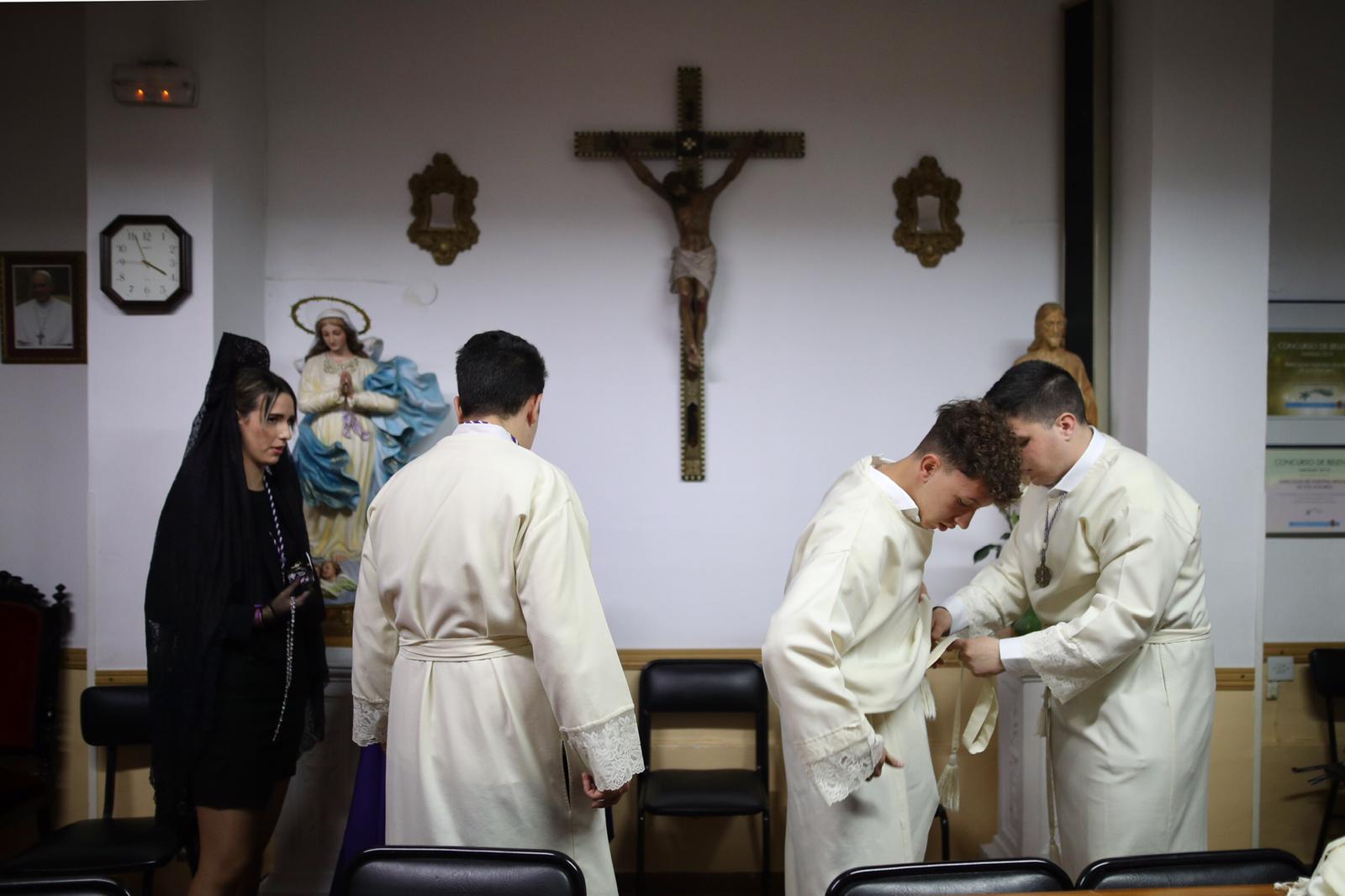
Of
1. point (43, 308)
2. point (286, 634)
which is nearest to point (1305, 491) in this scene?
point (286, 634)

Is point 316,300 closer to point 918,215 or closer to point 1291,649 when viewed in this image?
point 918,215

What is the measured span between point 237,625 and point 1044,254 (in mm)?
3415

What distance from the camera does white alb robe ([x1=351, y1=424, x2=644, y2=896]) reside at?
6.93 feet

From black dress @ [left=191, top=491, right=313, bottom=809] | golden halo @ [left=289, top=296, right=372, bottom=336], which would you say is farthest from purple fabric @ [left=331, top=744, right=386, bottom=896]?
golden halo @ [left=289, top=296, right=372, bottom=336]

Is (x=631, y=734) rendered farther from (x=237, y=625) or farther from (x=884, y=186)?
(x=884, y=186)

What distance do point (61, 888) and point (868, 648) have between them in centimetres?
165

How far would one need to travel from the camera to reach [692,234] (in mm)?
3773

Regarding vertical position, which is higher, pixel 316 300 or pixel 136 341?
pixel 316 300

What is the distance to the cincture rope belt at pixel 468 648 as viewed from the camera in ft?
7.29

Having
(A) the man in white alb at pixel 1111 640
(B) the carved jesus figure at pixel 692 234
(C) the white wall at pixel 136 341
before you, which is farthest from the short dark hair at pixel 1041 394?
(C) the white wall at pixel 136 341

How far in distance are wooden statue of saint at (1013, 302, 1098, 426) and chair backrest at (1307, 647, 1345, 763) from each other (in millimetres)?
1488

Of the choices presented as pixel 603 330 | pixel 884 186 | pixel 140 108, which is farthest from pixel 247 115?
pixel 884 186

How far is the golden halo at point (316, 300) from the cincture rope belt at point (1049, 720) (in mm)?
2871

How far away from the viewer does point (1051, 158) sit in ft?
12.9
